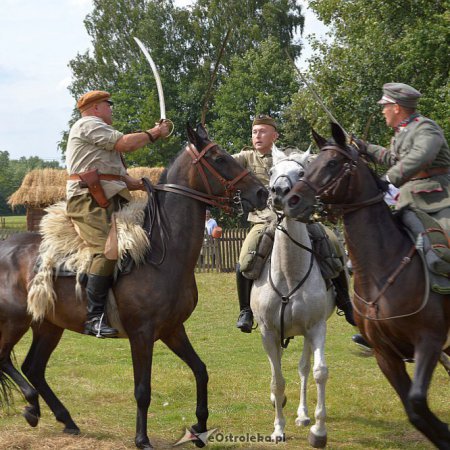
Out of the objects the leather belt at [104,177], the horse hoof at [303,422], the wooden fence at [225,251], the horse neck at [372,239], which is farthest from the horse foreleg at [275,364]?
the wooden fence at [225,251]

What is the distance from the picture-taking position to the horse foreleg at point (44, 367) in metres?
7.77

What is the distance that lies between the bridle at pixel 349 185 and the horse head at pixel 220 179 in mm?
1125

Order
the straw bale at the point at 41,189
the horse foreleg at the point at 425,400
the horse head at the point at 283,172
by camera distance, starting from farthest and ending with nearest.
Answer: the straw bale at the point at 41,189, the horse head at the point at 283,172, the horse foreleg at the point at 425,400

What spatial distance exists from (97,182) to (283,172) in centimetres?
177

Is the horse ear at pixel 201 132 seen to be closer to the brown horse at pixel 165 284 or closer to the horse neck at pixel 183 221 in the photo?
the brown horse at pixel 165 284

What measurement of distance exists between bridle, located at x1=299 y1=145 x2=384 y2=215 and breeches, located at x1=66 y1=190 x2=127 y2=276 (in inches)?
85.4

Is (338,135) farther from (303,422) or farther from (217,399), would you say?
(217,399)

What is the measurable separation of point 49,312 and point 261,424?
2.64m

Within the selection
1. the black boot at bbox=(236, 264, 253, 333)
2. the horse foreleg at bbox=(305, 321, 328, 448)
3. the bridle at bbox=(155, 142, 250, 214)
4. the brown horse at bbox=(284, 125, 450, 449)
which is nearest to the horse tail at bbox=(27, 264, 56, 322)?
the bridle at bbox=(155, 142, 250, 214)

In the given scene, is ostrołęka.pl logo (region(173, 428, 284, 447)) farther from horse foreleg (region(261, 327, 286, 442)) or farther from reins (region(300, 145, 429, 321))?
reins (region(300, 145, 429, 321))

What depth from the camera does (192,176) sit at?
7.27 m

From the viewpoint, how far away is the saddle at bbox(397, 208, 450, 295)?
604 cm

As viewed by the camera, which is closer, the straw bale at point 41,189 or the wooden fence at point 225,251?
the wooden fence at point 225,251

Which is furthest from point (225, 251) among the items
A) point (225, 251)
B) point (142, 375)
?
point (142, 375)
